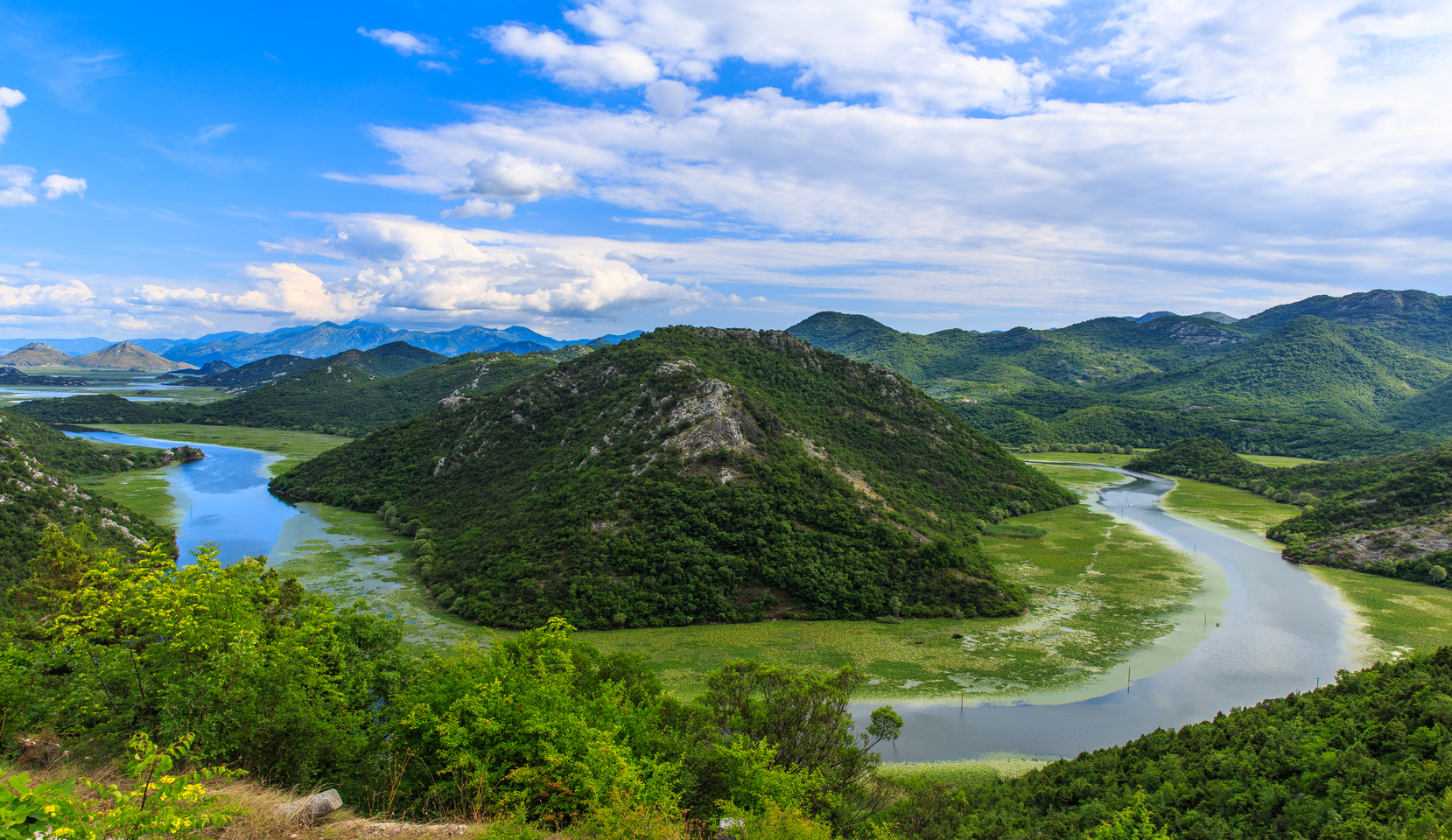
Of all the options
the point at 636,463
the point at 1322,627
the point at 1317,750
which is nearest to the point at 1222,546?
the point at 1322,627

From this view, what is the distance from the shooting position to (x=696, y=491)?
78188 millimetres

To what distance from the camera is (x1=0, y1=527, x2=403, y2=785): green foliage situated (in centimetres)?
1995

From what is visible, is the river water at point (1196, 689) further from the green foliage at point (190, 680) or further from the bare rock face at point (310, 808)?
the bare rock face at point (310, 808)

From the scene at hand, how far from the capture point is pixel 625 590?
227 ft

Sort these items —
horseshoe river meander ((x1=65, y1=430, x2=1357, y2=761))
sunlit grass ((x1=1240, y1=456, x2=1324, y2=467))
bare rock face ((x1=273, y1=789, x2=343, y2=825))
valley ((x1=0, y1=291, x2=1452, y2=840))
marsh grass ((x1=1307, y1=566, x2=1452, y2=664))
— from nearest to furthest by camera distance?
bare rock face ((x1=273, y1=789, x2=343, y2=825)), horseshoe river meander ((x1=65, y1=430, x2=1357, y2=761)), valley ((x1=0, y1=291, x2=1452, y2=840)), marsh grass ((x1=1307, y1=566, x2=1452, y2=664)), sunlit grass ((x1=1240, y1=456, x2=1324, y2=467))

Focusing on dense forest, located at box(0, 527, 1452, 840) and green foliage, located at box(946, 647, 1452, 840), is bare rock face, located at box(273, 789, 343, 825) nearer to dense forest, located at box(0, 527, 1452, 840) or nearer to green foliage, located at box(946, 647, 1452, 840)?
dense forest, located at box(0, 527, 1452, 840)

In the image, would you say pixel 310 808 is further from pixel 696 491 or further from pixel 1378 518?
pixel 1378 518

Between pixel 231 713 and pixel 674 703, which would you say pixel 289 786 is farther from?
pixel 674 703

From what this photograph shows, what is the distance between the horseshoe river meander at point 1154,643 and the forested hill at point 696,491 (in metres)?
11.3

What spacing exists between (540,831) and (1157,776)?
3511 centimetres

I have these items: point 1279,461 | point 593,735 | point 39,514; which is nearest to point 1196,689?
point 593,735

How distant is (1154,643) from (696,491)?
2067 inches

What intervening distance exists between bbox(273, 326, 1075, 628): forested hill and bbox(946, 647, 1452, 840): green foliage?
3286cm

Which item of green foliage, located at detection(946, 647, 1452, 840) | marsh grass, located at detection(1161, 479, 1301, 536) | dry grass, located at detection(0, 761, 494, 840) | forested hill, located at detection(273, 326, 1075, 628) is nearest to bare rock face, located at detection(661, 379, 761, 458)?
forested hill, located at detection(273, 326, 1075, 628)
